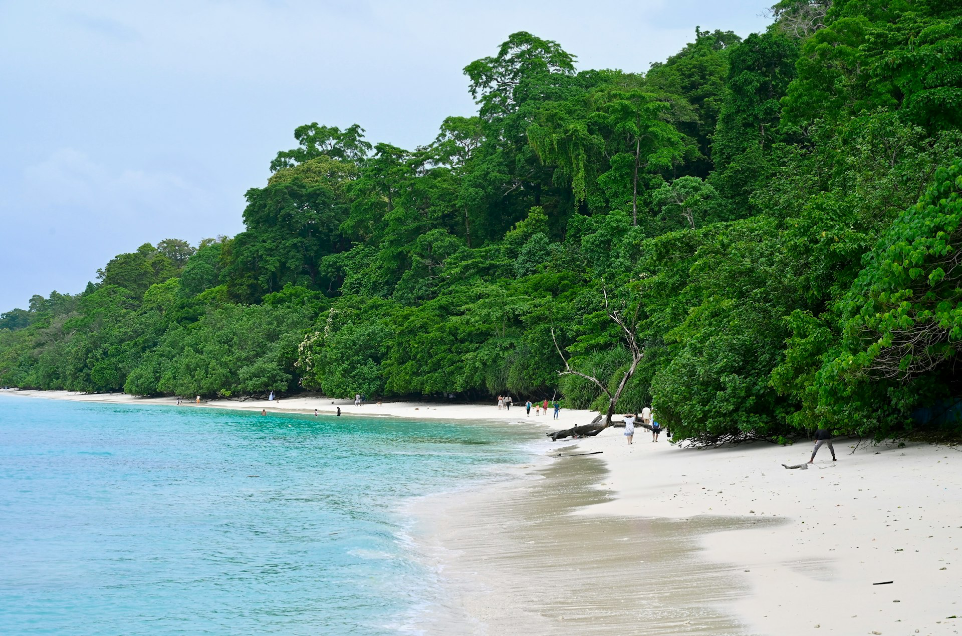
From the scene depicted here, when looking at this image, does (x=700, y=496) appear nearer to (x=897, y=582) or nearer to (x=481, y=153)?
(x=897, y=582)

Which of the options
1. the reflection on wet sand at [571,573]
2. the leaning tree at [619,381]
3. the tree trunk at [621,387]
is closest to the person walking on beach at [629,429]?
the leaning tree at [619,381]

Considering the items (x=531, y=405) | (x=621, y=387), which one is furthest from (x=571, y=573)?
(x=531, y=405)

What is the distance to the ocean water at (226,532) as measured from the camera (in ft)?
31.2

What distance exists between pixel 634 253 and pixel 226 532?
2949 centimetres

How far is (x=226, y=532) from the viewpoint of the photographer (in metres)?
14.6

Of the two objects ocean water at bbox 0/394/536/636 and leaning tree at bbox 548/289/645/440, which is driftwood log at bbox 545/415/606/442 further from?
ocean water at bbox 0/394/536/636

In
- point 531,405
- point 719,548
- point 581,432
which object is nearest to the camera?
point 719,548

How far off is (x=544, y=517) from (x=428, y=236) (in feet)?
159

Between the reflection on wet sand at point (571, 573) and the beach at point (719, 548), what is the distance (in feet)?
0.09

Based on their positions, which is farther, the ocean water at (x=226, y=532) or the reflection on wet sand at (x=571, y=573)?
the ocean water at (x=226, y=532)

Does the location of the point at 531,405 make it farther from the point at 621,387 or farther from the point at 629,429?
the point at 629,429

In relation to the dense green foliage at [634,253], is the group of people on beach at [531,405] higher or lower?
lower

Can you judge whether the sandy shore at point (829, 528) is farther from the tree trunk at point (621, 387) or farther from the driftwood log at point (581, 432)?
the tree trunk at point (621, 387)

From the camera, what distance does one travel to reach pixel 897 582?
703cm
